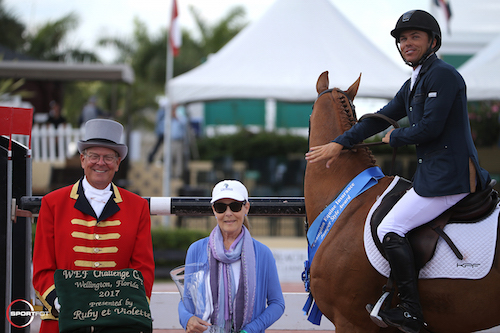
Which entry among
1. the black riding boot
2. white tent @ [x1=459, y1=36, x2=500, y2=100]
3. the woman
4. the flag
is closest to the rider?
the black riding boot

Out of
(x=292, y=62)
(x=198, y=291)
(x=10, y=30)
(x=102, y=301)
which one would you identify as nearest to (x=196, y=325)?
(x=198, y=291)

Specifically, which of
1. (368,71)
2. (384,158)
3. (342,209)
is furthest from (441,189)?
(384,158)

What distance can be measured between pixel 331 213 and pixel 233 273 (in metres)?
0.75

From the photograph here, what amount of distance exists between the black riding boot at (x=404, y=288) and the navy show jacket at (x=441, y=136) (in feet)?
1.10

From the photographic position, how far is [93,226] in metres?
3.06

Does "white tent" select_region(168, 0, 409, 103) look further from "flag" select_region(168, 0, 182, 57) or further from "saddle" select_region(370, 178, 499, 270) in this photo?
"saddle" select_region(370, 178, 499, 270)

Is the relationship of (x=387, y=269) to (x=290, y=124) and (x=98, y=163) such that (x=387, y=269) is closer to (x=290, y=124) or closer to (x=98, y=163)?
(x=98, y=163)

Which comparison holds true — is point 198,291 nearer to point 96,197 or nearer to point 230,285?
point 230,285

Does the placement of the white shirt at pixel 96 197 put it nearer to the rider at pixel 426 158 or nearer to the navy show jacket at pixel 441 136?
the rider at pixel 426 158

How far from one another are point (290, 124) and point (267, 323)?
1648cm

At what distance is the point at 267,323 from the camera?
2951 mm

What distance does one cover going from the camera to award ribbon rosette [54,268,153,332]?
2701 millimetres

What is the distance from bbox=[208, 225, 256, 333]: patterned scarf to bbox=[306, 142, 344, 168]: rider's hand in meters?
0.76

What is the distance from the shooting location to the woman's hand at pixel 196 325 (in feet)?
9.30
